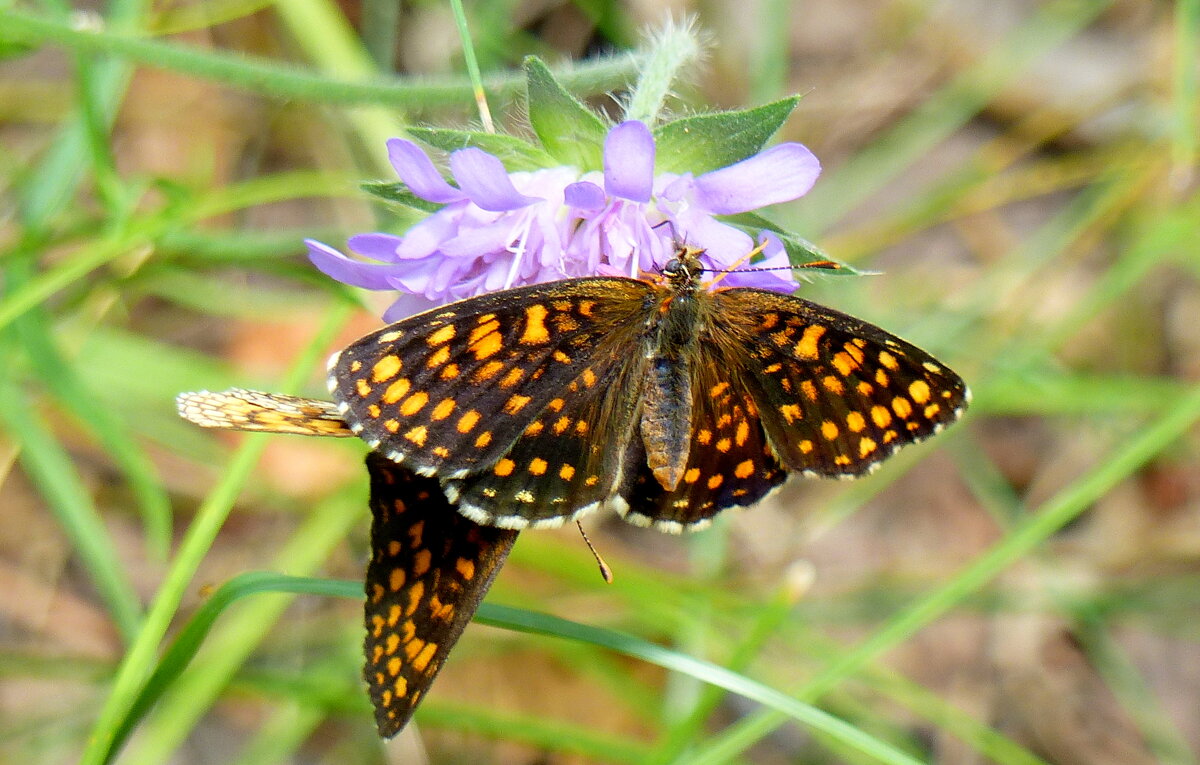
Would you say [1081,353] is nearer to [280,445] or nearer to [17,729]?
[280,445]

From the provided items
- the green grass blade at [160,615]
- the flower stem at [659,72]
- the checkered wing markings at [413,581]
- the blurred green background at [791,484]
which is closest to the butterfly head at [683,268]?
the flower stem at [659,72]

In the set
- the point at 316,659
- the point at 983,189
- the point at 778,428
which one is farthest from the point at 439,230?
the point at 983,189

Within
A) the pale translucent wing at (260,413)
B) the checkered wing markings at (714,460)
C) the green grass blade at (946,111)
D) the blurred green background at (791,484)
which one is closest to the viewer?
the pale translucent wing at (260,413)

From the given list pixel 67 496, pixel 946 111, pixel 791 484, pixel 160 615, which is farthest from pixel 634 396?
pixel 946 111

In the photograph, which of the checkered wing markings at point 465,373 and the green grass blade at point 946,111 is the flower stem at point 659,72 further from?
the green grass blade at point 946,111

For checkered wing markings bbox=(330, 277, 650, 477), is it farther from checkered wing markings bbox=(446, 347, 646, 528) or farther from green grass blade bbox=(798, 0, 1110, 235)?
green grass blade bbox=(798, 0, 1110, 235)

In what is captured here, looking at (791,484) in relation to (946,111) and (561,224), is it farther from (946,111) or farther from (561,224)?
(561,224)
